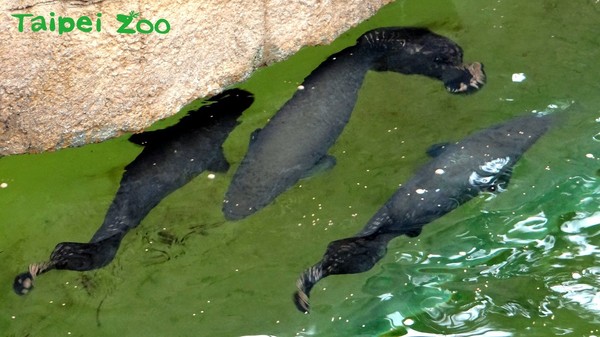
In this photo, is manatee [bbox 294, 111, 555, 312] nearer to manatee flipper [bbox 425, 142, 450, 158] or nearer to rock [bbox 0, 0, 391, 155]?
manatee flipper [bbox 425, 142, 450, 158]

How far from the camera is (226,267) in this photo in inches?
178

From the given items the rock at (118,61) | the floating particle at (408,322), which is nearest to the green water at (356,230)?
the floating particle at (408,322)

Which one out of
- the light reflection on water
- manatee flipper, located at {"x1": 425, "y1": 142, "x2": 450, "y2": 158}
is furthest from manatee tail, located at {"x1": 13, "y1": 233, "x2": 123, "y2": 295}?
manatee flipper, located at {"x1": 425, "y1": 142, "x2": 450, "y2": 158}

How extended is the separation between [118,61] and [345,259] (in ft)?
5.58

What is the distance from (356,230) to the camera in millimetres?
4621

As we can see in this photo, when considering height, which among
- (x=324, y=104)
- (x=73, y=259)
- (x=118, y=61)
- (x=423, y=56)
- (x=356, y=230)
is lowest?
(x=73, y=259)

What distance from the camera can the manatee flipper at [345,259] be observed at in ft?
14.2

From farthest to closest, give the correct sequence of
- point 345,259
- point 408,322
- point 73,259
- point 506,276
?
point 73,259, point 345,259, point 506,276, point 408,322

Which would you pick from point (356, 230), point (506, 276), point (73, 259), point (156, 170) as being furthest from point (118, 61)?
point (506, 276)

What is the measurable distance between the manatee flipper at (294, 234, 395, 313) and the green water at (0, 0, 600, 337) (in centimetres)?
5

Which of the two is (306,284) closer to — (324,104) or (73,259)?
(73,259)

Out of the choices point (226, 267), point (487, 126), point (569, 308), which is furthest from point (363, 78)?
point (569, 308)

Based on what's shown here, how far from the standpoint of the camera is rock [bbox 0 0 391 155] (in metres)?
4.77

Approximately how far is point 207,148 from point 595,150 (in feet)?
7.11
